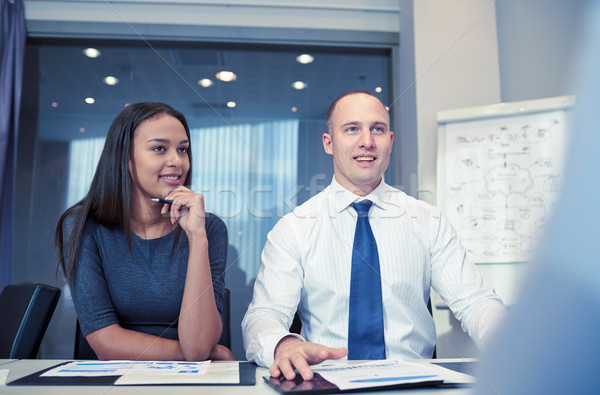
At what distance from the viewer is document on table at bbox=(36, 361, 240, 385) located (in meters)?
0.78

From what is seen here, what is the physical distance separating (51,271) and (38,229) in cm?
28

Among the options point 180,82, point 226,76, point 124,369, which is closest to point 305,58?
point 226,76

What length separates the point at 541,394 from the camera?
230 mm

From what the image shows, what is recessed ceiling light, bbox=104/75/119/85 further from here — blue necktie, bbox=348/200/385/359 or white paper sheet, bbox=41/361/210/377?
white paper sheet, bbox=41/361/210/377

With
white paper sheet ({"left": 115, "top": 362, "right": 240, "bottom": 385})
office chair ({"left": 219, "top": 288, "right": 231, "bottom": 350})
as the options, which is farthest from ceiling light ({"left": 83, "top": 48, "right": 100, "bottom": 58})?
white paper sheet ({"left": 115, "top": 362, "right": 240, "bottom": 385})

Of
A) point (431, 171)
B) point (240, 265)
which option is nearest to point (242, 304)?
point (240, 265)

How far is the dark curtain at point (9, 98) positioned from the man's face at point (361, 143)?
2.31 meters

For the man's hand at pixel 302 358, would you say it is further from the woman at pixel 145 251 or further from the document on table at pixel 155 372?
the woman at pixel 145 251

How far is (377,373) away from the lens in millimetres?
807

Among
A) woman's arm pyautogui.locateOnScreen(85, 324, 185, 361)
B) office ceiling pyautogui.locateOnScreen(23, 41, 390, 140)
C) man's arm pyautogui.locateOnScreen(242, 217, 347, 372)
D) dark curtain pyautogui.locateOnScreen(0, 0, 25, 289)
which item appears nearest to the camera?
man's arm pyautogui.locateOnScreen(242, 217, 347, 372)

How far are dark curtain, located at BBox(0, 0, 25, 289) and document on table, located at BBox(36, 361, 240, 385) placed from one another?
2.31 meters

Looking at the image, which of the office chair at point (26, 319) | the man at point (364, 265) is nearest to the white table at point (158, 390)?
the man at point (364, 265)

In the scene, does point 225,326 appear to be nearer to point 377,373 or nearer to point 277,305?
point 277,305

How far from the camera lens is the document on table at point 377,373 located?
73 cm
